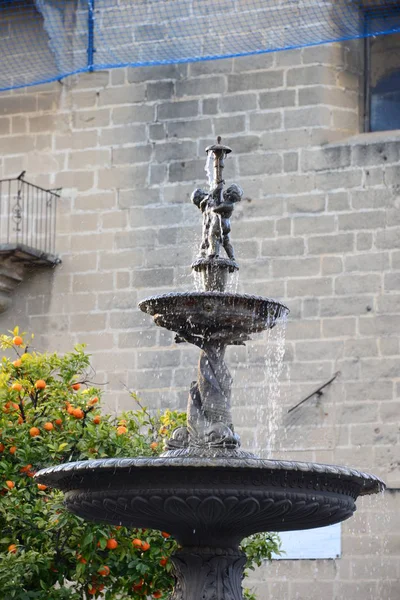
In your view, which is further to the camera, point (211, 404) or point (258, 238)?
point (258, 238)

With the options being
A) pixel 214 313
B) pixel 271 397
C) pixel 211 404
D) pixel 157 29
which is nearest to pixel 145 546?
pixel 211 404

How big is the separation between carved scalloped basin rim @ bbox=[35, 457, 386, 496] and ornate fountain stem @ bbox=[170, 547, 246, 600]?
752mm

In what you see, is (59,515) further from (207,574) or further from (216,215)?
(216,215)

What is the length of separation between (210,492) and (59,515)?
283 cm

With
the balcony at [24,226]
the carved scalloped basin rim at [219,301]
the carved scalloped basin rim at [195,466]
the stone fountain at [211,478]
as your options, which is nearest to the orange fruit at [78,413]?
the stone fountain at [211,478]

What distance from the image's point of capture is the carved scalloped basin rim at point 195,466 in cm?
848

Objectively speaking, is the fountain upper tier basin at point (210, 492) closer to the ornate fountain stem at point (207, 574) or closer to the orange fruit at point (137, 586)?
the ornate fountain stem at point (207, 574)

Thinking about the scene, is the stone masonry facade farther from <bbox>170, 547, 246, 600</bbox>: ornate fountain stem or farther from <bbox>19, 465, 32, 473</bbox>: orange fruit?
<bbox>170, 547, 246, 600</bbox>: ornate fountain stem

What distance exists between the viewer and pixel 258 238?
53.1 ft

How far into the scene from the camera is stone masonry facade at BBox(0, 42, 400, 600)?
1534 cm

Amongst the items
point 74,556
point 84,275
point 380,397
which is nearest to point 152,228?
point 84,275

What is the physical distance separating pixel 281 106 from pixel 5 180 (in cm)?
305

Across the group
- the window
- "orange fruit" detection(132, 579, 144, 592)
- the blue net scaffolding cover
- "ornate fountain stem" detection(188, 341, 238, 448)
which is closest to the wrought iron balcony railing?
the blue net scaffolding cover

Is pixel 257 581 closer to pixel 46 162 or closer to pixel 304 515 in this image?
pixel 46 162
